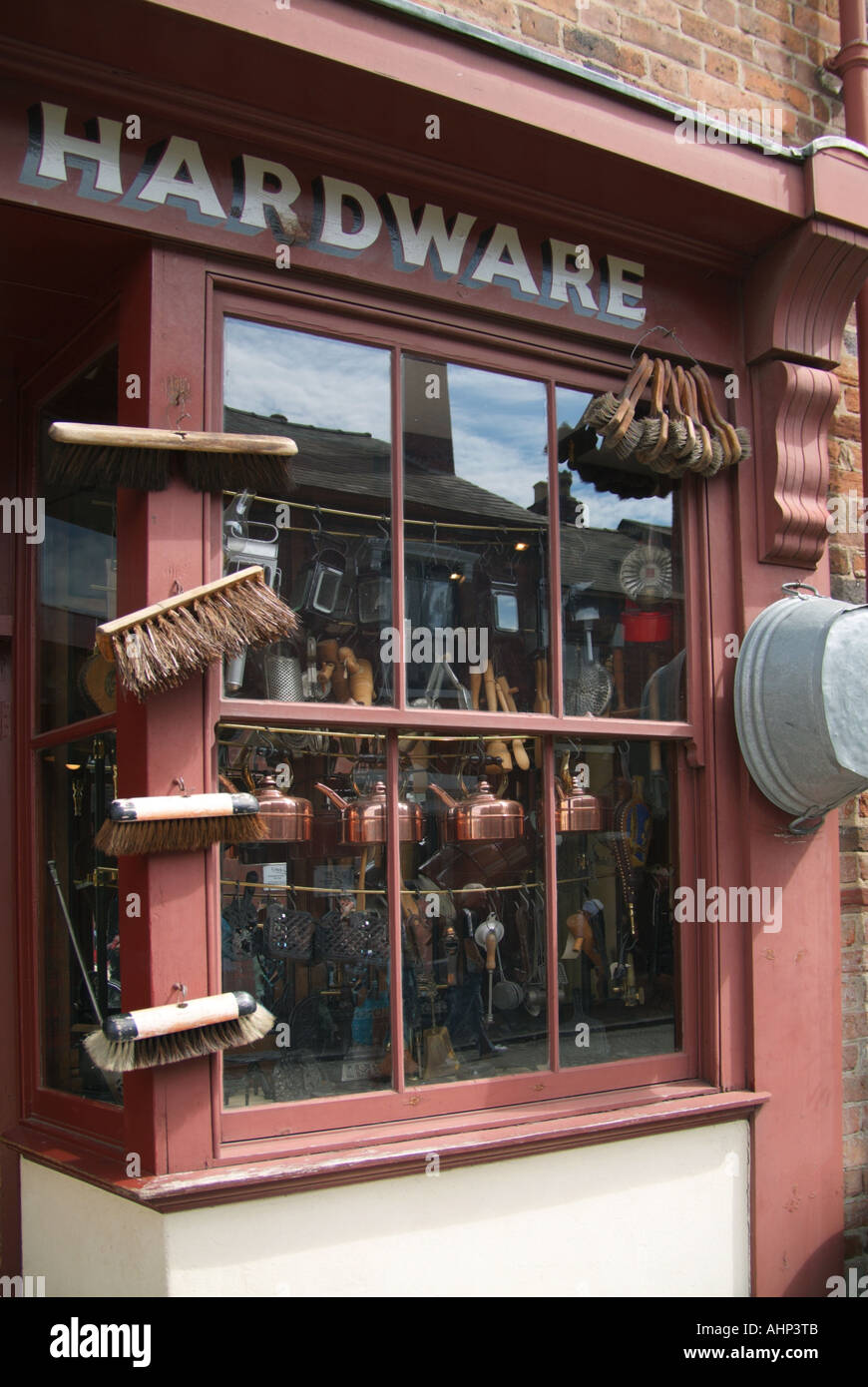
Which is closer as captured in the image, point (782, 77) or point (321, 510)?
point (321, 510)

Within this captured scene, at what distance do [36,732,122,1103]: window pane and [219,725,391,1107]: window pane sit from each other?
0.44m

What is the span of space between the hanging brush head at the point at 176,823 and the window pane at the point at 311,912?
0.56 feet

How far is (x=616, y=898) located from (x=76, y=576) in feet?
6.10

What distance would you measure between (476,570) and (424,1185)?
65.3 inches

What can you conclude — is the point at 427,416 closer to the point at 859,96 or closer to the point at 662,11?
the point at 662,11

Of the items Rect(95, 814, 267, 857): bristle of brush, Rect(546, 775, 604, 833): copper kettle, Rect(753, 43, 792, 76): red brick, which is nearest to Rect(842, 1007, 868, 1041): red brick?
Rect(546, 775, 604, 833): copper kettle

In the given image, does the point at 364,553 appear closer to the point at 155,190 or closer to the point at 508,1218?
the point at 155,190

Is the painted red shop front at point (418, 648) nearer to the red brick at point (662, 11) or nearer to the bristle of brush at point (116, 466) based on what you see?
the bristle of brush at point (116, 466)

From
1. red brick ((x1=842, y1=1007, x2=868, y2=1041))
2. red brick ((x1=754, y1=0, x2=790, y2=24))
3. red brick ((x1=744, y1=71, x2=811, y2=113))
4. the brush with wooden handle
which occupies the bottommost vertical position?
red brick ((x1=842, y1=1007, x2=868, y2=1041))

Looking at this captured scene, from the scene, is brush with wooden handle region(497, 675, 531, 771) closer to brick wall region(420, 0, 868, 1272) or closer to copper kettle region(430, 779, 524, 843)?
copper kettle region(430, 779, 524, 843)

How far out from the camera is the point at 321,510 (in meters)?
3.12

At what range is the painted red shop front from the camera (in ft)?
8.90

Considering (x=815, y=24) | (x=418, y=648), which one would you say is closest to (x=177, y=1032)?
(x=418, y=648)
